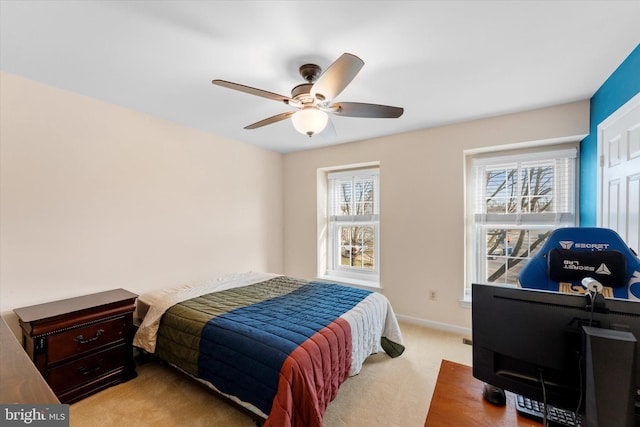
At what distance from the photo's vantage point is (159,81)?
6.76 feet

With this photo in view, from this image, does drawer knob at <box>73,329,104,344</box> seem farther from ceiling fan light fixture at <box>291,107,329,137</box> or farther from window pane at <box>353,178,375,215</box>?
window pane at <box>353,178,375,215</box>

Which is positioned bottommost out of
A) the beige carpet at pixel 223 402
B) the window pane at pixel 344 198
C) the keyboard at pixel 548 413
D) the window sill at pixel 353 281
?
the beige carpet at pixel 223 402

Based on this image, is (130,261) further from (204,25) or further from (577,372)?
(577,372)

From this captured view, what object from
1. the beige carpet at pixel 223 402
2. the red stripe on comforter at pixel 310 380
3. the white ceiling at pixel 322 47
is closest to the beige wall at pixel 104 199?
the white ceiling at pixel 322 47

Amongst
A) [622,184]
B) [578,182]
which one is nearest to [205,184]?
[622,184]

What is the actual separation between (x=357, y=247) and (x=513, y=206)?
2009mm

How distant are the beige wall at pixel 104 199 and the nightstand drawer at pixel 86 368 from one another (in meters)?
0.56

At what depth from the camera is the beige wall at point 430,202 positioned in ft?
9.14

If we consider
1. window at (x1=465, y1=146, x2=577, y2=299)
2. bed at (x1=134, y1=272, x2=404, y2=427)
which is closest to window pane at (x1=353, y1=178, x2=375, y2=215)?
window at (x1=465, y1=146, x2=577, y2=299)

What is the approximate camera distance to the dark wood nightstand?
5.81 feet

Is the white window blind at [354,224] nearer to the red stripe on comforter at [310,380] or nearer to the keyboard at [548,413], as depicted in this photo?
the red stripe on comforter at [310,380]

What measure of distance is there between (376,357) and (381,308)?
50cm

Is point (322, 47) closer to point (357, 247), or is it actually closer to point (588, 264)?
point (588, 264)

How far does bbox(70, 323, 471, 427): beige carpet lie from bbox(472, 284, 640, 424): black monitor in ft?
4.11
